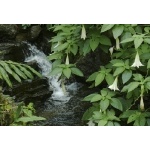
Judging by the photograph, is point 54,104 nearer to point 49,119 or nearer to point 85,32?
point 49,119

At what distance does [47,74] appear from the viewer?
201 inches

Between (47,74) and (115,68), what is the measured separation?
335 cm

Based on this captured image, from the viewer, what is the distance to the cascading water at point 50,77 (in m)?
4.97

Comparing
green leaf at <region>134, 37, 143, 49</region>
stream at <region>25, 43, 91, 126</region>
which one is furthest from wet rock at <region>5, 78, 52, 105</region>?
green leaf at <region>134, 37, 143, 49</region>

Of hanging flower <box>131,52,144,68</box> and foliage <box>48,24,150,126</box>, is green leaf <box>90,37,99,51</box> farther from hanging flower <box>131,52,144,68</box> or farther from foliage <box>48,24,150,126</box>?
hanging flower <box>131,52,144,68</box>

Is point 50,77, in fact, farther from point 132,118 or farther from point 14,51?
point 132,118

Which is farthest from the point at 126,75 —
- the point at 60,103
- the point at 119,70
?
the point at 60,103

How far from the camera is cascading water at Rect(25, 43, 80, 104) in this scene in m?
4.97

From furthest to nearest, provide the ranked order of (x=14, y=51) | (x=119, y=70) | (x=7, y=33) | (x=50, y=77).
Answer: (x=7, y=33), (x=14, y=51), (x=50, y=77), (x=119, y=70)

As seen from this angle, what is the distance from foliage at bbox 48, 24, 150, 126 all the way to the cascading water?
9.70 ft

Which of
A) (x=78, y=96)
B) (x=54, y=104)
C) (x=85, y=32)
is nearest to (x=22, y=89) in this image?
(x=54, y=104)

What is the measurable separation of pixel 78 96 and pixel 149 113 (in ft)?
10.4

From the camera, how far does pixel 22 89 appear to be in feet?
16.2

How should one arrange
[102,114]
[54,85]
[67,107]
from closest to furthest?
1. [102,114]
2. [67,107]
3. [54,85]
